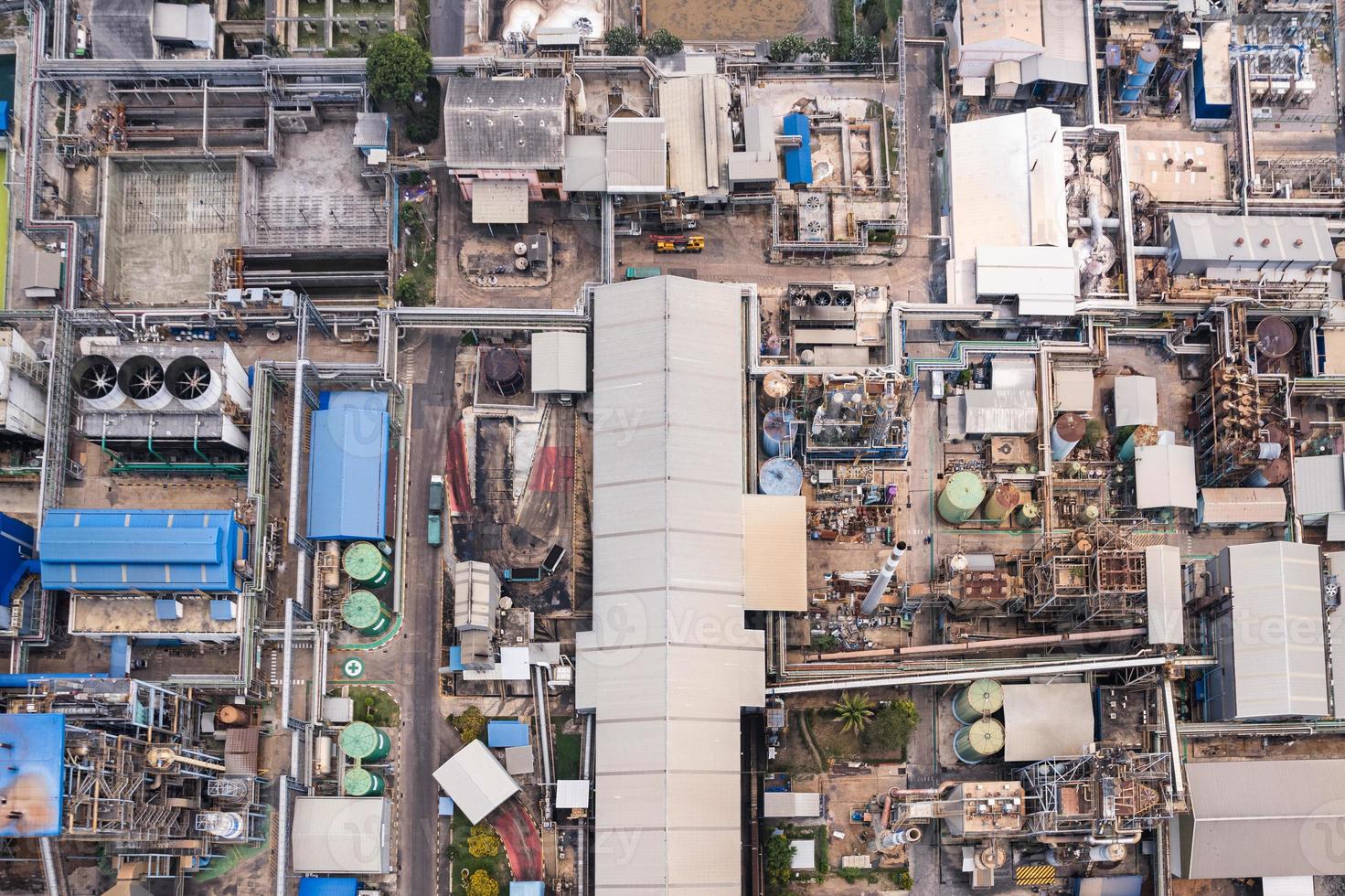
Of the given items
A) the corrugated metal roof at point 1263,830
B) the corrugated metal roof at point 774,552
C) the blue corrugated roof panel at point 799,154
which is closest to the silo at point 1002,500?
the corrugated metal roof at point 774,552

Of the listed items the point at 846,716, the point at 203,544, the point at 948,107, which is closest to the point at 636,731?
the point at 846,716

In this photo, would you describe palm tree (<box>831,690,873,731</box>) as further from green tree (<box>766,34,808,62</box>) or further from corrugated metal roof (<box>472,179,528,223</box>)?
green tree (<box>766,34,808,62</box>)

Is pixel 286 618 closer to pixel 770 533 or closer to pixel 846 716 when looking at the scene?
pixel 770 533

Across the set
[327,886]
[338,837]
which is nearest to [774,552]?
[338,837]

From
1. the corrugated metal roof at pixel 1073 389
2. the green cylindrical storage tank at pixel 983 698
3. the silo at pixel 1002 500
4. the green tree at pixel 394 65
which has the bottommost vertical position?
the green cylindrical storage tank at pixel 983 698

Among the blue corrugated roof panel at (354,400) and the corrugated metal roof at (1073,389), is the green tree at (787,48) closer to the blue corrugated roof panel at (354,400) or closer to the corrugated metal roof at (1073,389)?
the corrugated metal roof at (1073,389)

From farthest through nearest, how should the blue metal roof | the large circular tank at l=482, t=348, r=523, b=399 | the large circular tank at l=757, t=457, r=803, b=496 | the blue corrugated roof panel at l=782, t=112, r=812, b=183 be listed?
1. the blue corrugated roof panel at l=782, t=112, r=812, b=183
2. the large circular tank at l=482, t=348, r=523, b=399
3. the large circular tank at l=757, t=457, r=803, b=496
4. the blue metal roof

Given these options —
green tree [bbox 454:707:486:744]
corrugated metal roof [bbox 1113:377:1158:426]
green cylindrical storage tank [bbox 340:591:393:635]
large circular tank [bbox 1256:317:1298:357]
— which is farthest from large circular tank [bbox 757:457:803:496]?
large circular tank [bbox 1256:317:1298:357]
